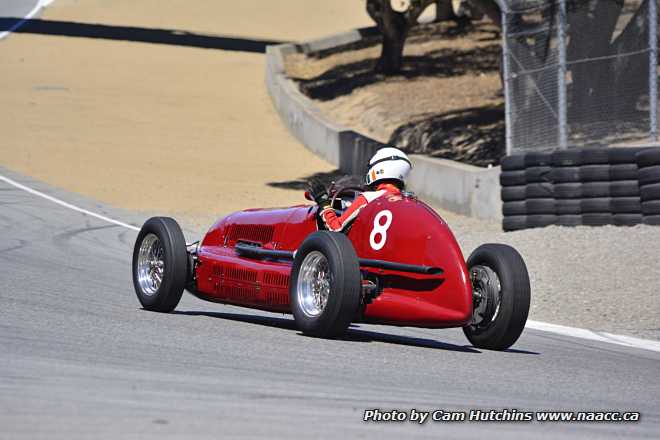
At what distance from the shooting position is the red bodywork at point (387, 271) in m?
7.91

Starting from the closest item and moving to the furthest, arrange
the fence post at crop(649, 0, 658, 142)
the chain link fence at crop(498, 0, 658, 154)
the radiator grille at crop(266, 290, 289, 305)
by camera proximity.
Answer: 1. the radiator grille at crop(266, 290, 289, 305)
2. the fence post at crop(649, 0, 658, 142)
3. the chain link fence at crop(498, 0, 658, 154)

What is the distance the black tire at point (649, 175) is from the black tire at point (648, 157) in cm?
5

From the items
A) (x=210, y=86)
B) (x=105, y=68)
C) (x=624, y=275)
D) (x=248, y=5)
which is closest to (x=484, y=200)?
(x=624, y=275)

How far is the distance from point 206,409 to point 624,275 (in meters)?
8.19

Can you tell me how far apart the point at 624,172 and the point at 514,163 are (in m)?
1.93

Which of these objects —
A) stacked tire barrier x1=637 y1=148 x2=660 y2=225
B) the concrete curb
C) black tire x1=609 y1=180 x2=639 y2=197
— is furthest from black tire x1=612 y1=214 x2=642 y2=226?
the concrete curb

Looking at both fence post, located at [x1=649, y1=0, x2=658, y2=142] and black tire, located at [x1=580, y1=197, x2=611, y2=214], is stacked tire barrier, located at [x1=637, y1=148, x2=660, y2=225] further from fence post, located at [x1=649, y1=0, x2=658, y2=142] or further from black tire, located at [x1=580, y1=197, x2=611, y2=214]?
fence post, located at [x1=649, y1=0, x2=658, y2=142]

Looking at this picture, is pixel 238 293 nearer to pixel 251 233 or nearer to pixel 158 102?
pixel 251 233

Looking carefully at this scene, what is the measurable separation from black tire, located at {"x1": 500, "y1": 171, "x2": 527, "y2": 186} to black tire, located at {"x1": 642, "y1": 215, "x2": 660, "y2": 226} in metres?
1.92

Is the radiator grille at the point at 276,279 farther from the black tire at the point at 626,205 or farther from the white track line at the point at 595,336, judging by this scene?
the black tire at the point at 626,205

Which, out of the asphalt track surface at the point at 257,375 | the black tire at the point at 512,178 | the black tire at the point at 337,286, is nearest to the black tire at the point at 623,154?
the black tire at the point at 512,178

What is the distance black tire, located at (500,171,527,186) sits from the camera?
15.8m

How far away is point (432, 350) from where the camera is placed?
8258 millimetres

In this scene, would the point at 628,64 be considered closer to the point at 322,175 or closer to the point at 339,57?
the point at 322,175
